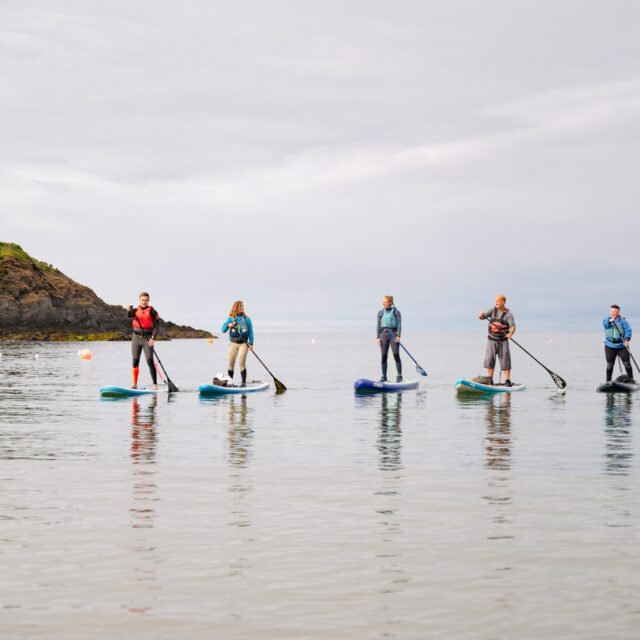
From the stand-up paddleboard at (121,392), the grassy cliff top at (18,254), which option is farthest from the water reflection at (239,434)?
the grassy cliff top at (18,254)

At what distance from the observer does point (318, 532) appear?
9289 mm

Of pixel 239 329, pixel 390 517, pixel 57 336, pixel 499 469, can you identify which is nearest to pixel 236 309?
pixel 239 329

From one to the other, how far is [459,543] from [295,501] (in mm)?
2733

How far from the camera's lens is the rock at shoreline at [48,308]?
453 feet

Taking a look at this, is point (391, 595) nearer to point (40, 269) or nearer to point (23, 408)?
point (23, 408)

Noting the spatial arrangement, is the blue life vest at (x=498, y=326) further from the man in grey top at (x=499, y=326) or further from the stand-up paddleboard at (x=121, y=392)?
the stand-up paddleboard at (x=121, y=392)

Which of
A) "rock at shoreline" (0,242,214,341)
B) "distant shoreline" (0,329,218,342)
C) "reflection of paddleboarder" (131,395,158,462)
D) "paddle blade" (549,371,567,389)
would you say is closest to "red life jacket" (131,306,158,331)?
"reflection of paddleboarder" (131,395,158,462)

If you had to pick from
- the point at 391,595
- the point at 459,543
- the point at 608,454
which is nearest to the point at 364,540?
the point at 459,543

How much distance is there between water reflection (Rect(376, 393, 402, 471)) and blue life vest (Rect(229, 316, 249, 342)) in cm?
448

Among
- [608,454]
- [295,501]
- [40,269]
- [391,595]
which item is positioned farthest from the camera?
[40,269]

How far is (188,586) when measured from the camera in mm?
7371

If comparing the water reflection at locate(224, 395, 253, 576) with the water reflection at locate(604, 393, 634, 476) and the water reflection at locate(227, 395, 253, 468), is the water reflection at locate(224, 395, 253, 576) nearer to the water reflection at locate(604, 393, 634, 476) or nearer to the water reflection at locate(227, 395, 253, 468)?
the water reflection at locate(227, 395, 253, 468)

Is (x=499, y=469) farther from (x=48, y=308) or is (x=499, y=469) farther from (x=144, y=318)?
(x=48, y=308)

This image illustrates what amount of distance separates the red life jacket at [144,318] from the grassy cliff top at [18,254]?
13735 cm
